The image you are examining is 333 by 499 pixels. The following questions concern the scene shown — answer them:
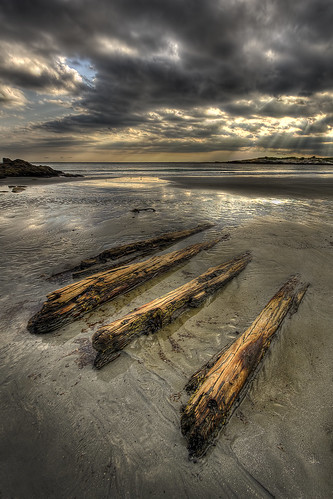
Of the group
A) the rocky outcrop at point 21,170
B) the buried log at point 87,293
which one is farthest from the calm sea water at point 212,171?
the buried log at point 87,293

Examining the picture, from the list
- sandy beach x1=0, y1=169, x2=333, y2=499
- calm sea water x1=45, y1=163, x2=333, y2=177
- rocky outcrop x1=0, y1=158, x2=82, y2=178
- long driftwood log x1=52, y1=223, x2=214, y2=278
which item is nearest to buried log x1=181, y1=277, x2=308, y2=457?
sandy beach x1=0, y1=169, x2=333, y2=499

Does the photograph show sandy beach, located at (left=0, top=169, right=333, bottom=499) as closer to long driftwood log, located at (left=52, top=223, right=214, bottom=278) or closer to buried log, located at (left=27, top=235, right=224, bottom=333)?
buried log, located at (left=27, top=235, right=224, bottom=333)

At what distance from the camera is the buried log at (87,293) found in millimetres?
3610

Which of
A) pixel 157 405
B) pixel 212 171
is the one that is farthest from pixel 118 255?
pixel 212 171

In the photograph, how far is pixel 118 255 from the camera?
6348 mm

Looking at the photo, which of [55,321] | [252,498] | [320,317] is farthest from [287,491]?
[55,321]

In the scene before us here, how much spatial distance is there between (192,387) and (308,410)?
1.27m

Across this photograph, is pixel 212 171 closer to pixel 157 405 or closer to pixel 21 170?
pixel 21 170

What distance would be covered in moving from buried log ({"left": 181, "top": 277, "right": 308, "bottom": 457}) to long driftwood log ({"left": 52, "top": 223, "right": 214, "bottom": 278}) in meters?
3.67

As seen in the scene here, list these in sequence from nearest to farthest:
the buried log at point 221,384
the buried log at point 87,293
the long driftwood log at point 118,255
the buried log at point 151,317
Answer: the buried log at point 221,384 < the buried log at point 151,317 < the buried log at point 87,293 < the long driftwood log at point 118,255

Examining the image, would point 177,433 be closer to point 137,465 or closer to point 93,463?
point 137,465

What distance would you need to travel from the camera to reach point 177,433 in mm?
2229

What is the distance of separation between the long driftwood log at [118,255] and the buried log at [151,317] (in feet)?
7.71

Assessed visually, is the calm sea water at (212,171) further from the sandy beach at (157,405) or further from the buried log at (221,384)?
the buried log at (221,384)
